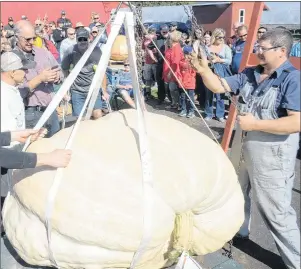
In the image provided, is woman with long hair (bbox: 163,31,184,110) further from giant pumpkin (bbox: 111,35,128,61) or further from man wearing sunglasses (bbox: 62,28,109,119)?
man wearing sunglasses (bbox: 62,28,109,119)

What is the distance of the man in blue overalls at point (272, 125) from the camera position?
7.94 ft

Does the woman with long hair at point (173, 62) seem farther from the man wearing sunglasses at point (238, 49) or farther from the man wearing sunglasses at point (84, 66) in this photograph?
the man wearing sunglasses at point (84, 66)

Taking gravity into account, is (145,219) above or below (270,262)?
above

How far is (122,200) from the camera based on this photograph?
83.0 inches

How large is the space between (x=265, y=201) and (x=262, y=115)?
1.90ft

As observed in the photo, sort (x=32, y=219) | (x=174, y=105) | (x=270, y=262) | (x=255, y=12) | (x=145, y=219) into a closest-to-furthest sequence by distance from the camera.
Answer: (x=145, y=219) < (x=32, y=219) < (x=270, y=262) < (x=255, y=12) < (x=174, y=105)

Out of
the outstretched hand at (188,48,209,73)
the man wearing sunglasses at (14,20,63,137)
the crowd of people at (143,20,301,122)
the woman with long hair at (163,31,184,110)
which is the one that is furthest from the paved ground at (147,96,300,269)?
the woman with long hair at (163,31,184,110)

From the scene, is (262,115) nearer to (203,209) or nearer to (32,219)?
(203,209)

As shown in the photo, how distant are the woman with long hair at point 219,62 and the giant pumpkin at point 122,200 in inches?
142

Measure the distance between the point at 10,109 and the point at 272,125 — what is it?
186cm

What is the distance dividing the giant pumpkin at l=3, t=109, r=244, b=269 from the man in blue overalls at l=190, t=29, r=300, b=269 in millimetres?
295

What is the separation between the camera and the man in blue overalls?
95.3 inches

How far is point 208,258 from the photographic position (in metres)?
2.98

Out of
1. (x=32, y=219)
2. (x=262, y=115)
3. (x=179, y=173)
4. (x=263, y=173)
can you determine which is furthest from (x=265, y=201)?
(x=32, y=219)
